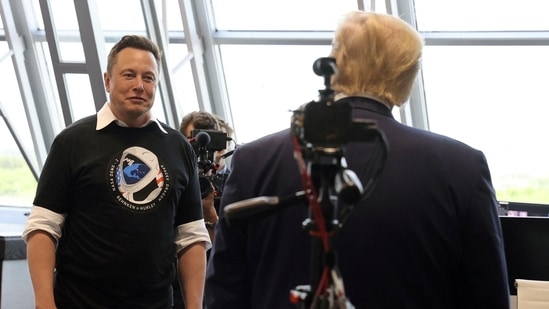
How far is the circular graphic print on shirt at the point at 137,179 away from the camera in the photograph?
255 cm

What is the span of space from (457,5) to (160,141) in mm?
3703

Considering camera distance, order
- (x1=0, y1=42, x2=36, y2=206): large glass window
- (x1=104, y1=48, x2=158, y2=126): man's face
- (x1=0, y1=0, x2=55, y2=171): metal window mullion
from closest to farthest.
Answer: (x1=104, y1=48, x2=158, y2=126): man's face
(x1=0, y1=0, x2=55, y2=171): metal window mullion
(x1=0, y1=42, x2=36, y2=206): large glass window

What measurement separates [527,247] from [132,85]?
1.26m

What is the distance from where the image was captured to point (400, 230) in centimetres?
155

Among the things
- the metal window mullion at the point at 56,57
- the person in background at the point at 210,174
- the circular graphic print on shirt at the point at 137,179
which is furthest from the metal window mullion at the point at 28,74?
the circular graphic print on shirt at the point at 137,179

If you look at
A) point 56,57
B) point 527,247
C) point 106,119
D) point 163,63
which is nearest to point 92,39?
point 56,57

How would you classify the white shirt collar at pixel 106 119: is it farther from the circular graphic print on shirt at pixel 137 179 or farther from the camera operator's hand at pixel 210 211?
the camera operator's hand at pixel 210 211

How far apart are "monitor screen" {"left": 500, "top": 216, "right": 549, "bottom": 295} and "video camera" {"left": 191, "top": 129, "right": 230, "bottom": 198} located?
3.68 feet

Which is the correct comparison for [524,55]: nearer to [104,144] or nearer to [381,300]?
[104,144]

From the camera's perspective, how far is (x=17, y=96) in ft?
25.6

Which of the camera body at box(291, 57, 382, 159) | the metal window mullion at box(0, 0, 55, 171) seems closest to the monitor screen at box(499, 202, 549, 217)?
the camera body at box(291, 57, 382, 159)

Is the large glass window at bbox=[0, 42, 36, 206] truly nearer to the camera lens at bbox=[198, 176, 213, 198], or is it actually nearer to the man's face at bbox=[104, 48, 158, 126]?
the camera lens at bbox=[198, 176, 213, 198]

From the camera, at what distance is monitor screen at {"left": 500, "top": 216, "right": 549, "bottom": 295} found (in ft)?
8.46

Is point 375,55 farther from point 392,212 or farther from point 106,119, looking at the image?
point 106,119
